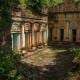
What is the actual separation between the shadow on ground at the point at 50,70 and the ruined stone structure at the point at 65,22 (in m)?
5.52

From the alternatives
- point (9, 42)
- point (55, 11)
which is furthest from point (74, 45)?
point (9, 42)

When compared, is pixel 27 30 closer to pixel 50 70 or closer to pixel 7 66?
pixel 50 70

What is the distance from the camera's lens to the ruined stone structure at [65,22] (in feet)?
70.1

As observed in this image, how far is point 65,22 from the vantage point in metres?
21.8

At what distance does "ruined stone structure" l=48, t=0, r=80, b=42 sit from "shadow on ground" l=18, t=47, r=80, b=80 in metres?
5.52

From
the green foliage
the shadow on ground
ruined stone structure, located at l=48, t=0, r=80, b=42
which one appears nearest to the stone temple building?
ruined stone structure, located at l=48, t=0, r=80, b=42

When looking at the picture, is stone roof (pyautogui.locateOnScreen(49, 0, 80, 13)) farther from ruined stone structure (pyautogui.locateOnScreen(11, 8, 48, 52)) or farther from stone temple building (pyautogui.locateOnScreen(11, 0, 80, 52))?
ruined stone structure (pyautogui.locateOnScreen(11, 8, 48, 52))

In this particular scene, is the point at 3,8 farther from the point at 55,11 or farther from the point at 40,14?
the point at 55,11

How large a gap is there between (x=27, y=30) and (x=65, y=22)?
6.34 m

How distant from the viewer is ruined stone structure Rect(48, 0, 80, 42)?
21.4 m

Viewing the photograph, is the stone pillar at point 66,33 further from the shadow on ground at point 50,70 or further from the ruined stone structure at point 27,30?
the shadow on ground at point 50,70

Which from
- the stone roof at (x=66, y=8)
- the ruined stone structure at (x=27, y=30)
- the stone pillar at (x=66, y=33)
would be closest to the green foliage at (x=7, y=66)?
the ruined stone structure at (x=27, y=30)

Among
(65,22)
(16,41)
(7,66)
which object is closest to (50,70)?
(16,41)

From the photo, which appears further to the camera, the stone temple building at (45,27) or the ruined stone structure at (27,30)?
the stone temple building at (45,27)
